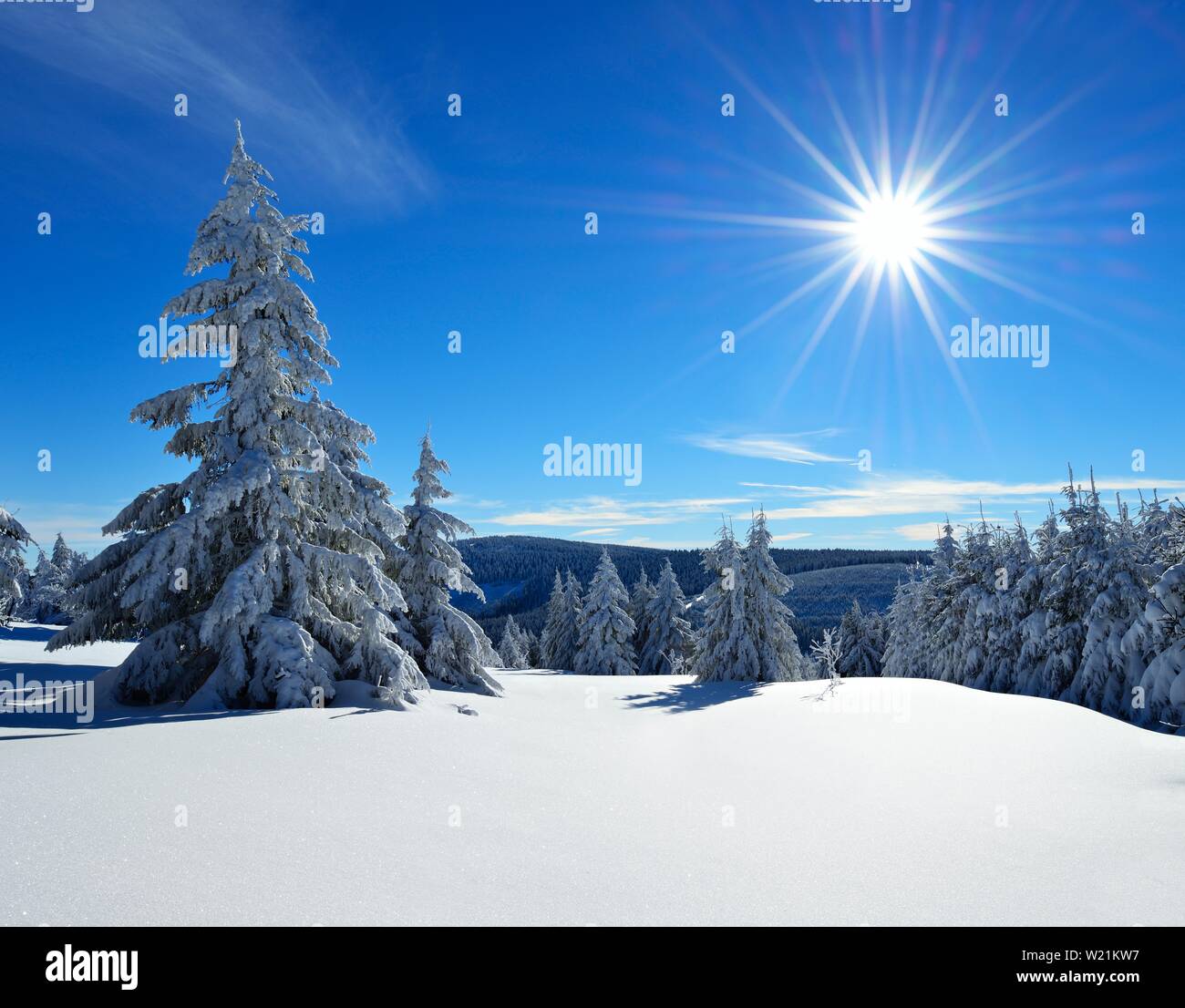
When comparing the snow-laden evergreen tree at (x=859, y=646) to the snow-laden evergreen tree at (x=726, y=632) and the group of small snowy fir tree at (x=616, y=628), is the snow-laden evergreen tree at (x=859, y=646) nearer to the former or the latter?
the group of small snowy fir tree at (x=616, y=628)

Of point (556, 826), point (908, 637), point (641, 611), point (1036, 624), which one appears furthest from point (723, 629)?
point (556, 826)

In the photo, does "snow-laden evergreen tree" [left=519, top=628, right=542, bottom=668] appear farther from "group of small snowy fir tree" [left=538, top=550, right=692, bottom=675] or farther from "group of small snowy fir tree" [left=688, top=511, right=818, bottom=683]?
"group of small snowy fir tree" [left=688, top=511, right=818, bottom=683]

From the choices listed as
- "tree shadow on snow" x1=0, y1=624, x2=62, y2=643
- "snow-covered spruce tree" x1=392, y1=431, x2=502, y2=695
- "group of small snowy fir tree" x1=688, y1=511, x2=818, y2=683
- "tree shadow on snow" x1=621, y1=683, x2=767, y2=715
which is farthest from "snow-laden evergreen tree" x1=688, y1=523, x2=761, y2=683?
"tree shadow on snow" x1=0, y1=624, x2=62, y2=643

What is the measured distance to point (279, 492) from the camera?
39.3ft

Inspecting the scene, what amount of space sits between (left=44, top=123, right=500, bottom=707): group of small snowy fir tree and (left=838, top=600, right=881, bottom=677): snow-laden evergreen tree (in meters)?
45.8

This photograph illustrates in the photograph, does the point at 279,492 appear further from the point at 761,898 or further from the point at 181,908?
the point at 761,898

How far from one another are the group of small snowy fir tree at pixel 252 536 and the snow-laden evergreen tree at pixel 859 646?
4580cm

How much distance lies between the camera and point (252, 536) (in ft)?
41.1

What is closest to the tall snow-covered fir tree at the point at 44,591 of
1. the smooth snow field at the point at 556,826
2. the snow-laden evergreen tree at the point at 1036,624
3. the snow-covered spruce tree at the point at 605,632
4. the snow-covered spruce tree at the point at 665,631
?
the snow-covered spruce tree at the point at 605,632

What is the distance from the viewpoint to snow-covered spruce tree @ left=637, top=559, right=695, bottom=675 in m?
44.7

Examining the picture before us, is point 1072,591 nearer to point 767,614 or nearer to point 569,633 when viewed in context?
point 767,614

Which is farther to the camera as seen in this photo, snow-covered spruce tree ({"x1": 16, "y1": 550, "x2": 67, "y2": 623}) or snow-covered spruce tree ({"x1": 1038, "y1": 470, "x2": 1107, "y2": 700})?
snow-covered spruce tree ({"x1": 16, "y1": 550, "x2": 67, "y2": 623})

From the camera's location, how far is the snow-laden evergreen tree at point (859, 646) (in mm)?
50406

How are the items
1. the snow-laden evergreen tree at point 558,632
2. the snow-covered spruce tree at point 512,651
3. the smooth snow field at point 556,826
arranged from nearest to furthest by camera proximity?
the smooth snow field at point 556,826
the snow-laden evergreen tree at point 558,632
the snow-covered spruce tree at point 512,651
